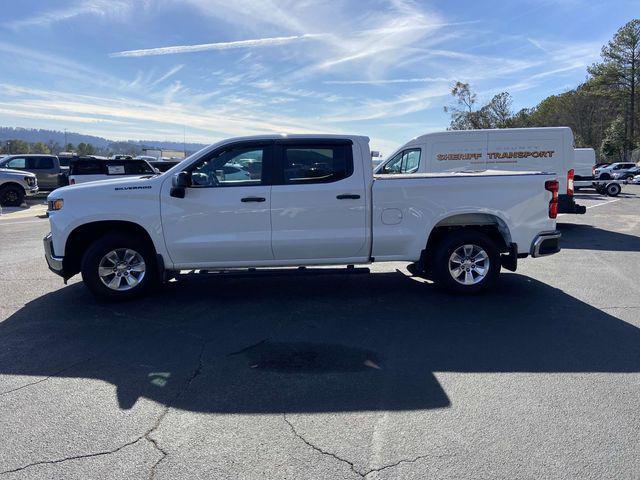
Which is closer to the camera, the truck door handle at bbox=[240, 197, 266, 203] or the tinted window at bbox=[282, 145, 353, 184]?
the truck door handle at bbox=[240, 197, 266, 203]

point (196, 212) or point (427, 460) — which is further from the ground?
point (196, 212)

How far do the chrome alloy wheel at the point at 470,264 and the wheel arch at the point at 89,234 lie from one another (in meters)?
3.87

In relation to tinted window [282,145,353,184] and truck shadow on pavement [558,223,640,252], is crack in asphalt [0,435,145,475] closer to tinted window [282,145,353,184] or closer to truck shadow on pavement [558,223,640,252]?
tinted window [282,145,353,184]

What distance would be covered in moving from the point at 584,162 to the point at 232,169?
20879 mm

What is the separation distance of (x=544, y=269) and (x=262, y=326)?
5183mm

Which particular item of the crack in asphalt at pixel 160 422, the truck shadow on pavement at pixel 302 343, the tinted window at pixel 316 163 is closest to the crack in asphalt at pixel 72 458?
the crack in asphalt at pixel 160 422

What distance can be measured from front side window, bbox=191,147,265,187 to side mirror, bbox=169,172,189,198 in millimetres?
190

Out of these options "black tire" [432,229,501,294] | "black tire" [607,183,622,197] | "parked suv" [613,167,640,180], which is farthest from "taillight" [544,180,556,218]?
"parked suv" [613,167,640,180]

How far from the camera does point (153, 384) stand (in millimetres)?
3715

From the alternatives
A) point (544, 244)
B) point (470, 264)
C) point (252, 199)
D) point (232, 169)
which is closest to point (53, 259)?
point (232, 169)

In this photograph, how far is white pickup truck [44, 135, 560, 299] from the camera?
5.62 m

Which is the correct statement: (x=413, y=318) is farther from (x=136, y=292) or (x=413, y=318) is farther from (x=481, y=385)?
(x=136, y=292)

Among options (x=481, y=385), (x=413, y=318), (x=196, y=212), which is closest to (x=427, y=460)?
(x=481, y=385)

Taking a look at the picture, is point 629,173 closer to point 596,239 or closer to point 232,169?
point 596,239
